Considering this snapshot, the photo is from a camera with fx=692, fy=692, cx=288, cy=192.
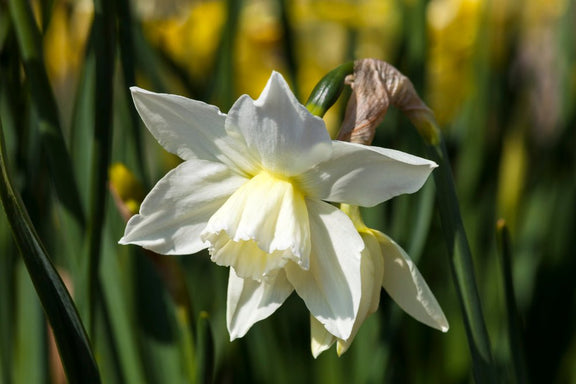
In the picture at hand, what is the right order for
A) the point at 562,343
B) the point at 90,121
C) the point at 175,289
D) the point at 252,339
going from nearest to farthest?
1. the point at 175,289
2. the point at 90,121
3. the point at 252,339
4. the point at 562,343

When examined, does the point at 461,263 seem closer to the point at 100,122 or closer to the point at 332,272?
the point at 332,272

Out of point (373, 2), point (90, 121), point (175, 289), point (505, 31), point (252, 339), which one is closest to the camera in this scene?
point (175, 289)

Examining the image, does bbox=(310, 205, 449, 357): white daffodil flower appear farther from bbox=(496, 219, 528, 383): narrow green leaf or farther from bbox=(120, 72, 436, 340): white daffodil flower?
bbox=(496, 219, 528, 383): narrow green leaf

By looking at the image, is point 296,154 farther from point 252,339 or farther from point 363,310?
point 252,339

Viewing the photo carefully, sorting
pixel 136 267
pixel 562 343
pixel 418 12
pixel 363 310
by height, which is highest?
pixel 418 12

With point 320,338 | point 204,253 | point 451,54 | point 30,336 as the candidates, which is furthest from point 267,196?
point 451,54

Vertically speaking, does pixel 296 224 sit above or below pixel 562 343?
above

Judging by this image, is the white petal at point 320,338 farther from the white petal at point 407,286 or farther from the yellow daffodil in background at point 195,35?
the yellow daffodil in background at point 195,35

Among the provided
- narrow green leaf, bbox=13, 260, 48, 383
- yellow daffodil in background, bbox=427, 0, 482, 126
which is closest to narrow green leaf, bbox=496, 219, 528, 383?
narrow green leaf, bbox=13, 260, 48, 383

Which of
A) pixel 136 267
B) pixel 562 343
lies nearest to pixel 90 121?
pixel 136 267
